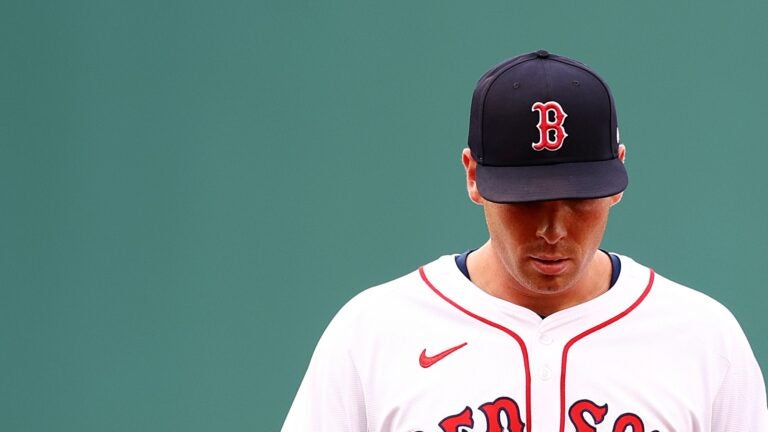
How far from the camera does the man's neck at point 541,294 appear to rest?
97.0 inches

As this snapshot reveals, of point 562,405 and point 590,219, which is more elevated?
point 590,219

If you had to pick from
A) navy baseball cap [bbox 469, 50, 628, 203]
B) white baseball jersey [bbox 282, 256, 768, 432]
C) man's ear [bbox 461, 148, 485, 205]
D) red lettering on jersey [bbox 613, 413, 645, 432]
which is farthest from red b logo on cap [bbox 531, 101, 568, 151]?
red lettering on jersey [bbox 613, 413, 645, 432]

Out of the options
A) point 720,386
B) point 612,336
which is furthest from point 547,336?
point 720,386

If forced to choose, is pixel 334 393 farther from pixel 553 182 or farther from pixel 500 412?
pixel 553 182

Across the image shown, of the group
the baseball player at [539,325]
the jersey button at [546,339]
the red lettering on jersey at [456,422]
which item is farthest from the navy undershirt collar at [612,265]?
the red lettering on jersey at [456,422]

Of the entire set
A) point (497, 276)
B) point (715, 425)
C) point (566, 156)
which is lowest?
point (715, 425)

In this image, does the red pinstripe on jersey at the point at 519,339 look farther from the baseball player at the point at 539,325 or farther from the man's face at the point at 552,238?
the man's face at the point at 552,238

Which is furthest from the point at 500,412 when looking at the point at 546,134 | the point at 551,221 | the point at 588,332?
the point at 546,134

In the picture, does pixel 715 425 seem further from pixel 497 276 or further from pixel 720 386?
pixel 497 276

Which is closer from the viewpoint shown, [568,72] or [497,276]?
[568,72]

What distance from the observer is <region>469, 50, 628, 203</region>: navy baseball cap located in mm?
2289

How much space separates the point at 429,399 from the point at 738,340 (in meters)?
0.44

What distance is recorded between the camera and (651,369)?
238 cm

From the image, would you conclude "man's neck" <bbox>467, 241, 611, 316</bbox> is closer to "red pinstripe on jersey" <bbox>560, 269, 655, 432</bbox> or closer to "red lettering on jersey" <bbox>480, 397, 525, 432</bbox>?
"red pinstripe on jersey" <bbox>560, 269, 655, 432</bbox>
